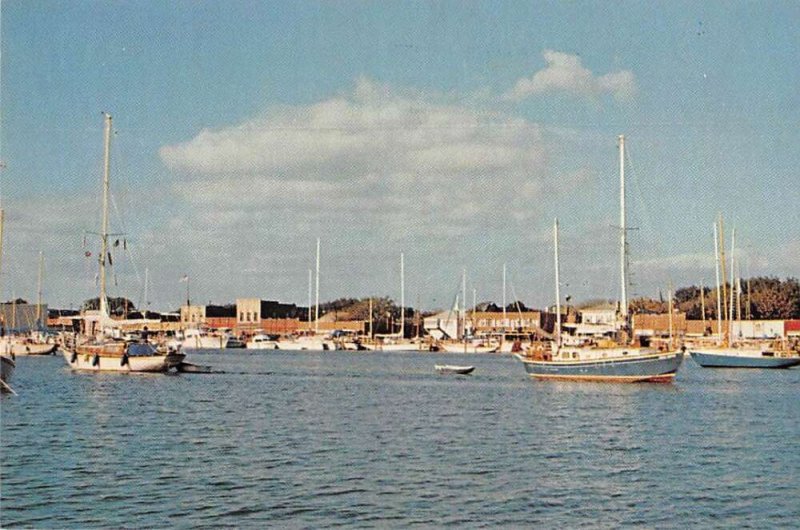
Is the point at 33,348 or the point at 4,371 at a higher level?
the point at 33,348

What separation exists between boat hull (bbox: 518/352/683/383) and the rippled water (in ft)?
19.2

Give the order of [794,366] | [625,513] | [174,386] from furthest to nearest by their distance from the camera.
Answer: [794,366]
[174,386]
[625,513]

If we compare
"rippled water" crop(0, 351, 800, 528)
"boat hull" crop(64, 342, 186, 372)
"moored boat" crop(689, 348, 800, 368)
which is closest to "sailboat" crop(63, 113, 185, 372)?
"boat hull" crop(64, 342, 186, 372)

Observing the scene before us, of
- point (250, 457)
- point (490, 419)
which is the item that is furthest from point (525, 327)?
point (250, 457)

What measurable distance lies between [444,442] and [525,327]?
162 meters

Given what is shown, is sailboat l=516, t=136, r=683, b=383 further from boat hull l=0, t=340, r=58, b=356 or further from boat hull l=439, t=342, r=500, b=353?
boat hull l=439, t=342, r=500, b=353

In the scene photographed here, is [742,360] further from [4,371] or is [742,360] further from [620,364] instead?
[4,371]

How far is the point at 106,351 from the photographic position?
77.9m

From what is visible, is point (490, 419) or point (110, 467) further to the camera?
point (490, 419)

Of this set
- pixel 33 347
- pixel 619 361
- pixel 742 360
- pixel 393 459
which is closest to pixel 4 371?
pixel 393 459

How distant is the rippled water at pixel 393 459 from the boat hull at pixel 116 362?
13.5 metres

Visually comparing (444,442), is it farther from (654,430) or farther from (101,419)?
(101,419)

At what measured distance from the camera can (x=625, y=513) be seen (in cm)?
2578

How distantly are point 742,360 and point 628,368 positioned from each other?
4099 cm
